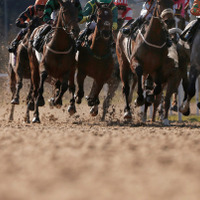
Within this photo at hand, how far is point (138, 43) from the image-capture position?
767 centimetres

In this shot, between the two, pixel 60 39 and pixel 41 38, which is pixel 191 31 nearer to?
pixel 60 39

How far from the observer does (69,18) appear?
755cm

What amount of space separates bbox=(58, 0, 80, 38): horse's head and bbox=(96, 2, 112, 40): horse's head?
1.33 feet

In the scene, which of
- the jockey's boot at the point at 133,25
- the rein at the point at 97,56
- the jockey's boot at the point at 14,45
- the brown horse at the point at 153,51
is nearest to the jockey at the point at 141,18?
the jockey's boot at the point at 133,25

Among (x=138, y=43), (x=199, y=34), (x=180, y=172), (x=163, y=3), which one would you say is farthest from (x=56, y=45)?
(x=180, y=172)

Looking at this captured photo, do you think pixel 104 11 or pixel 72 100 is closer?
pixel 104 11

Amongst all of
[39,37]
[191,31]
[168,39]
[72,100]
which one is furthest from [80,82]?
[191,31]

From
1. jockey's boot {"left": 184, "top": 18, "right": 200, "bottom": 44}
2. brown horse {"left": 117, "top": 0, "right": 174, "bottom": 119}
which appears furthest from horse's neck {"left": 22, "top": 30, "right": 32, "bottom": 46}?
jockey's boot {"left": 184, "top": 18, "right": 200, "bottom": 44}

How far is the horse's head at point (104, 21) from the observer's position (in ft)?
25.6

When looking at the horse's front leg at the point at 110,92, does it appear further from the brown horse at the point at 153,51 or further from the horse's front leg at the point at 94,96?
the brown horse at the point at 153,51

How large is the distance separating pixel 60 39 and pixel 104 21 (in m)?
0.75

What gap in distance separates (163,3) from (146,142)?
11.5 feet

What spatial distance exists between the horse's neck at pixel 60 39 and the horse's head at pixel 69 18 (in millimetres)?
107

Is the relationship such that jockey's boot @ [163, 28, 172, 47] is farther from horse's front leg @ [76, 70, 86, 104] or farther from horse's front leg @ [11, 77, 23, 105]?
horse's front leg @ [11, 77, 23, 105]
